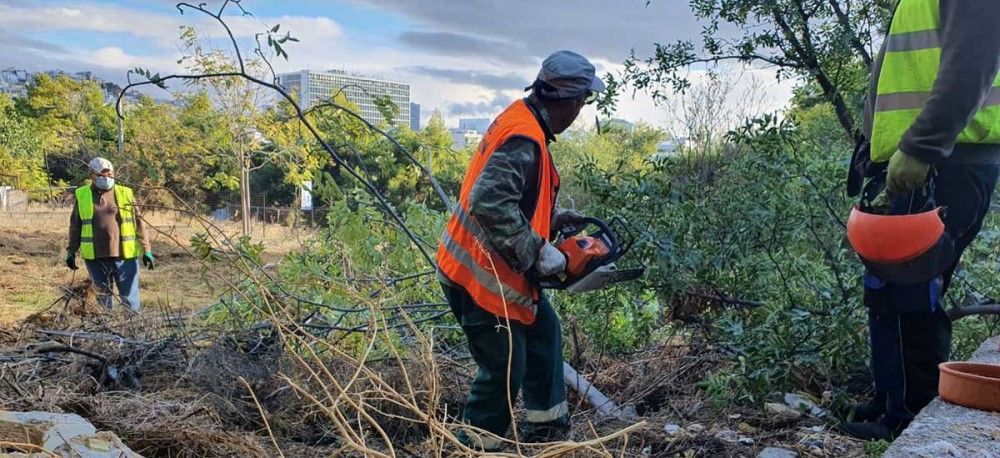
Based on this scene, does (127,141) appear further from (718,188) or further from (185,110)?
(718,188)

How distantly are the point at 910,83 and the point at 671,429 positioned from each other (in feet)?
5.30

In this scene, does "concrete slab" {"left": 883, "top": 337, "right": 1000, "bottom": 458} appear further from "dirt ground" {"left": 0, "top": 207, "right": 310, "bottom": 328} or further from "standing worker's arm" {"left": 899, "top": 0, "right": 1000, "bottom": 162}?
"dirt ground" {"left": 0, "top": 207, "right": 310, "bottom": 328}

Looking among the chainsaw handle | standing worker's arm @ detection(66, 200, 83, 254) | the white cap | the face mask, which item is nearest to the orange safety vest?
the chainsaw handle

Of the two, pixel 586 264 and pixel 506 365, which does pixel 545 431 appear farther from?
pixel 586 264

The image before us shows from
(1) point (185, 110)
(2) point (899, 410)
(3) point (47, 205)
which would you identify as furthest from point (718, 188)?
(3) point (47, 205)

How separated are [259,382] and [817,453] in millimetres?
2706

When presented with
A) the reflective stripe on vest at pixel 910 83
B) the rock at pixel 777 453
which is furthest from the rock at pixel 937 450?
the reflective stripe on vest at pixel 910 83

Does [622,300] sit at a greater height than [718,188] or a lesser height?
lesser

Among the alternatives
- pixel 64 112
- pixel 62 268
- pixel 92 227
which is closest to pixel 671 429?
pixel 92 227

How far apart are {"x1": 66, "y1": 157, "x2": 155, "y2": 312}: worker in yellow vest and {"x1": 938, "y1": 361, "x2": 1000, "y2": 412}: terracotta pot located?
620cm

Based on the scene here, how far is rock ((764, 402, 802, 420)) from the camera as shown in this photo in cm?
295

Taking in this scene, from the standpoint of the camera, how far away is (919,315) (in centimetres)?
239

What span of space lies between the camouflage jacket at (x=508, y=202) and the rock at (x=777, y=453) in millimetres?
1076

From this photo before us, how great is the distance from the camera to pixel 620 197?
3.69 meters
